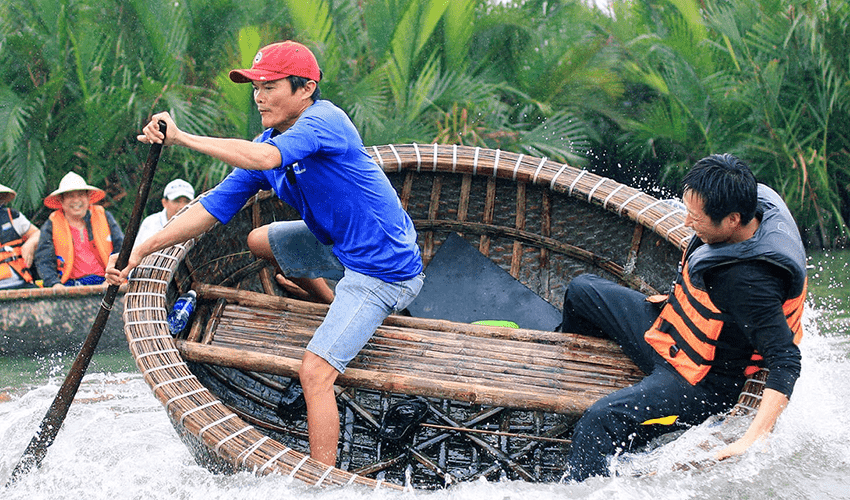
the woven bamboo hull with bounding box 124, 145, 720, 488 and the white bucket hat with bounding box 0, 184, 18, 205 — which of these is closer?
the woven bamboo hull with bounding box 124, 145, 720, 488

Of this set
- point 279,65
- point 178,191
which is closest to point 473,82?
point 178,191

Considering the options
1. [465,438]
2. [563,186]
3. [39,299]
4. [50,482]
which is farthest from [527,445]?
[39,299]

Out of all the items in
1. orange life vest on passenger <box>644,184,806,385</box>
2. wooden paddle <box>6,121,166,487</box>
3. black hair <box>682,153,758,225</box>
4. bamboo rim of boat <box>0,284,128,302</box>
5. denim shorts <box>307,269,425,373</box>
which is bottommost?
bamboo rim of boat <box>0,284,128,302</box>

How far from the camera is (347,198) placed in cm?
265

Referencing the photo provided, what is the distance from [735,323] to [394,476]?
4.53 feet

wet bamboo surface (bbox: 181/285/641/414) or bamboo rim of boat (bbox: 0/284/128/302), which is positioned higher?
wet bamboo surface (bbox: 181/285/641/414)

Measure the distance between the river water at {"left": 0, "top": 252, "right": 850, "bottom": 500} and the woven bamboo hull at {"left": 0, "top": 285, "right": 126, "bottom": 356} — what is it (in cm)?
9

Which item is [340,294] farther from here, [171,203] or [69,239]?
[69,239]

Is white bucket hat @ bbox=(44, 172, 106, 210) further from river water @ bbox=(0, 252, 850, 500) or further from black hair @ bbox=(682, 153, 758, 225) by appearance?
black hair @ bbox=(682, 153, 758, 225)

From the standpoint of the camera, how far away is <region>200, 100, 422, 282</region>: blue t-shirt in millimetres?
2566

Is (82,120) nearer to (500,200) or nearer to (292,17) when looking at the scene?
(292,17)

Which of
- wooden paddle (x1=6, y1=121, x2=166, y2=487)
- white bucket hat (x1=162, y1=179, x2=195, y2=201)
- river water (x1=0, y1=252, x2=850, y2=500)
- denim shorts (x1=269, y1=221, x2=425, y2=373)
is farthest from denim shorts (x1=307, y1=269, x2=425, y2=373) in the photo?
white bucket hat (x1=162, y1=179, x2=195, y2=201)

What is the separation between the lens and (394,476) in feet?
9.91

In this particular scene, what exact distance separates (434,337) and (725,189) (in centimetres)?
124
